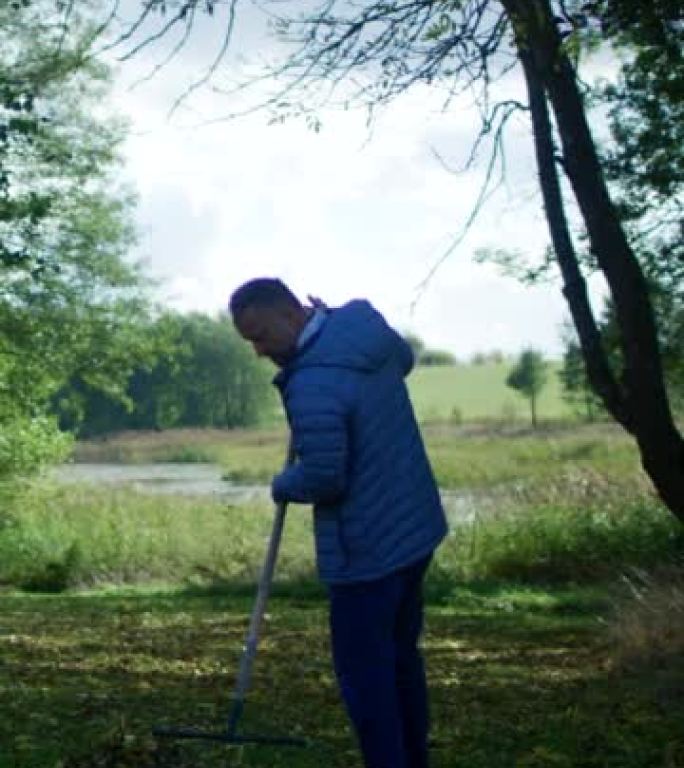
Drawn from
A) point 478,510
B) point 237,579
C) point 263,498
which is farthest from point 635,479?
point 263,498

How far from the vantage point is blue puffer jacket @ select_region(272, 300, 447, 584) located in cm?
408

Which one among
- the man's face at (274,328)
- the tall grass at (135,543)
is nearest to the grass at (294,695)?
the man's face at (274,328)

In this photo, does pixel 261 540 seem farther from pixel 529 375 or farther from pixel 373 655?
pixel 529 375

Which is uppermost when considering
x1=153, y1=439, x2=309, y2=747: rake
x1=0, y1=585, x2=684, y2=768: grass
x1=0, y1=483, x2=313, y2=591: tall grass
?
x1=153, y1=439, x2=309, y2=747: rake

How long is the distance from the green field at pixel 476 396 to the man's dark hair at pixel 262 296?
48.7m

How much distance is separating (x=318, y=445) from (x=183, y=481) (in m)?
36.4

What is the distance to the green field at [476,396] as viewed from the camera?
57719 mm

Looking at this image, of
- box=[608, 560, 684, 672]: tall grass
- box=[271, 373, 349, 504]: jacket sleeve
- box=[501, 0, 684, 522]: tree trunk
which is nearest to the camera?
box=[271, 373, 349, 504]: jacket sleeve

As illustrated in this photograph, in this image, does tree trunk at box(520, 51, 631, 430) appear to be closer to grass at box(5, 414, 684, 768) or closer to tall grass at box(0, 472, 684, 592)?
grass at box(5, 414, 684, 768)

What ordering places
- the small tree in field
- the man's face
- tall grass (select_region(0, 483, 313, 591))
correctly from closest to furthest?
1. the man's face
2. tall grass (select_region(0, 483, 313, 591))
3. the small tree in field

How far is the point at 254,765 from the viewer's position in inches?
204

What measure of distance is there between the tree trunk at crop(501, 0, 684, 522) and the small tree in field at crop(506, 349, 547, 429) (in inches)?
2000

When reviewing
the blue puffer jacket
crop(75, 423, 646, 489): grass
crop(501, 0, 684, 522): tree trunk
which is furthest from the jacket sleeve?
crop(75, 423, 646, 489): grass

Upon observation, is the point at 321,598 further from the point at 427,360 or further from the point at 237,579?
the point at 427,360
